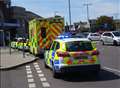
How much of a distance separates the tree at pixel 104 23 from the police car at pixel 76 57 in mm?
125485

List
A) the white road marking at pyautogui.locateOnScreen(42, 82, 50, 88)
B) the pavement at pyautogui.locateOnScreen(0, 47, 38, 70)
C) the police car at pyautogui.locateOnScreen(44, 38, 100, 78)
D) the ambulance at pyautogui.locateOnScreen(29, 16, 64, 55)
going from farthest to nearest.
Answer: the ambulance at pyautogui.locateOnScreen(29, 16, 64, 55)
the pavement at pyautogui.locateOnScreen(0, 47, 38, 70)
the police car at pyautogui.locateOnScreen(44, 38, 100, 78)
the white road marking at pyautogui.locateOnScreen(42, 82, 50, 88)

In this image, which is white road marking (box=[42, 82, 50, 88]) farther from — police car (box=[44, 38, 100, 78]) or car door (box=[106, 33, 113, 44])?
car door (box=[106, 33, 113, 44])

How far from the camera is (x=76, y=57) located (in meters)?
15.3

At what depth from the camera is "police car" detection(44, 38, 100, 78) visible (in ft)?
49.9

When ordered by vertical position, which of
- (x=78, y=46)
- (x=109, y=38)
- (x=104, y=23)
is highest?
(x=78, y=46)

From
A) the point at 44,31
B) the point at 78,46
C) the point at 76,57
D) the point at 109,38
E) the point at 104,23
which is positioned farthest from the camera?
the point at 104,23

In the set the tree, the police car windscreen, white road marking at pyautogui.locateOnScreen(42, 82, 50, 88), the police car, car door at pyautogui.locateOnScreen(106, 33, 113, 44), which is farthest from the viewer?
the tree

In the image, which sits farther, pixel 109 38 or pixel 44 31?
pixel 109 38

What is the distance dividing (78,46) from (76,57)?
0.57 metres

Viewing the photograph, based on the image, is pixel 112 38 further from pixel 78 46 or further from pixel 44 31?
pixel 78 46

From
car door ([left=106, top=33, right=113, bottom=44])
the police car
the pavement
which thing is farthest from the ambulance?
car door ([left=106, top=33, right=113, bottom=44])

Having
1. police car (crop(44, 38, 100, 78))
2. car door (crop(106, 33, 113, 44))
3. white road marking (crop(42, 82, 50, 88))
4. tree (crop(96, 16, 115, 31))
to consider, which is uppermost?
police car (crop(44, 38, 100, 78))

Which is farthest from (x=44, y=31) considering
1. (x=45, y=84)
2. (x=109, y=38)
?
(x=109, y=38)

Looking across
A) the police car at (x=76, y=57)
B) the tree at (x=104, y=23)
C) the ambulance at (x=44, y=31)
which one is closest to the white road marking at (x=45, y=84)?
the police car at (x=76, y=57)
